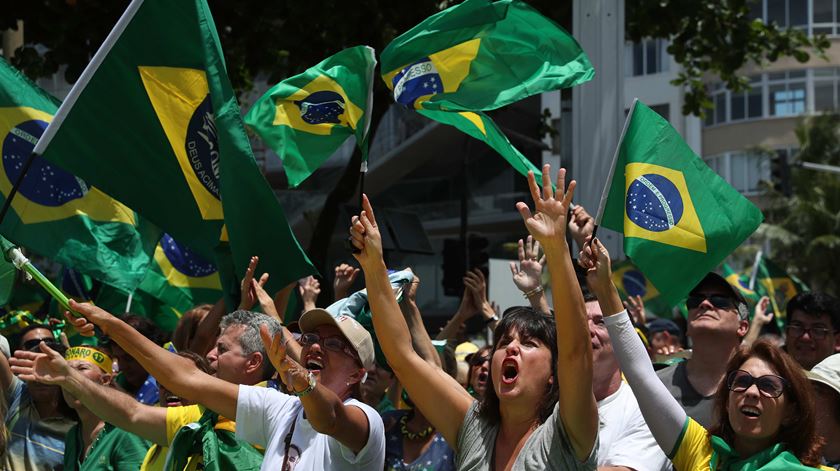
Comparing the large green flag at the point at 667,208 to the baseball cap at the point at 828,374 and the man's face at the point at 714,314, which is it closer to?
the man's face at the point at 714,314

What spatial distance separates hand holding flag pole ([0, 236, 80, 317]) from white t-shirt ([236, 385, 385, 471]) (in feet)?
2.81

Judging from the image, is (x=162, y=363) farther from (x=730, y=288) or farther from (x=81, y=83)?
(x=730, y=288)

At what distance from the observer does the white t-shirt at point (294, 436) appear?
16.0ft

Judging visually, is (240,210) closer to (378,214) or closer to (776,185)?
(378,214)

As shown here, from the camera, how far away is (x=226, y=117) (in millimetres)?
6582

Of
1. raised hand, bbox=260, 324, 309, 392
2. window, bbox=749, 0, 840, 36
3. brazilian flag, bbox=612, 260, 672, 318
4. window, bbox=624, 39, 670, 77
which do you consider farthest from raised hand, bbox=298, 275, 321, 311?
window, bbox=624, 39, 670, 77

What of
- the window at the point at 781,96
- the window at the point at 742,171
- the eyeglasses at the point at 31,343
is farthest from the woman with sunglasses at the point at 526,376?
the window at the point at 742,171

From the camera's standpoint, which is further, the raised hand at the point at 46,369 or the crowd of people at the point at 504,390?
the raised hand at the point at 46,369

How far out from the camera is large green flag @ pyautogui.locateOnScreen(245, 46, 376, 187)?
737cm

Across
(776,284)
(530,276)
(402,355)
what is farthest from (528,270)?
(776,284)

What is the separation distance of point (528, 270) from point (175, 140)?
6.73ft

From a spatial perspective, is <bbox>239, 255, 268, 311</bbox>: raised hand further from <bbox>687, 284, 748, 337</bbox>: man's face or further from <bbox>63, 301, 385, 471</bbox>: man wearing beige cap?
<bbox>687, 284, 748, 337</bbox>: man's face

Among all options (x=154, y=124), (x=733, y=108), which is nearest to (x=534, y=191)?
(x=154, y=124)

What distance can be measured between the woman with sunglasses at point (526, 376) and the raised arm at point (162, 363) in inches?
28.5
